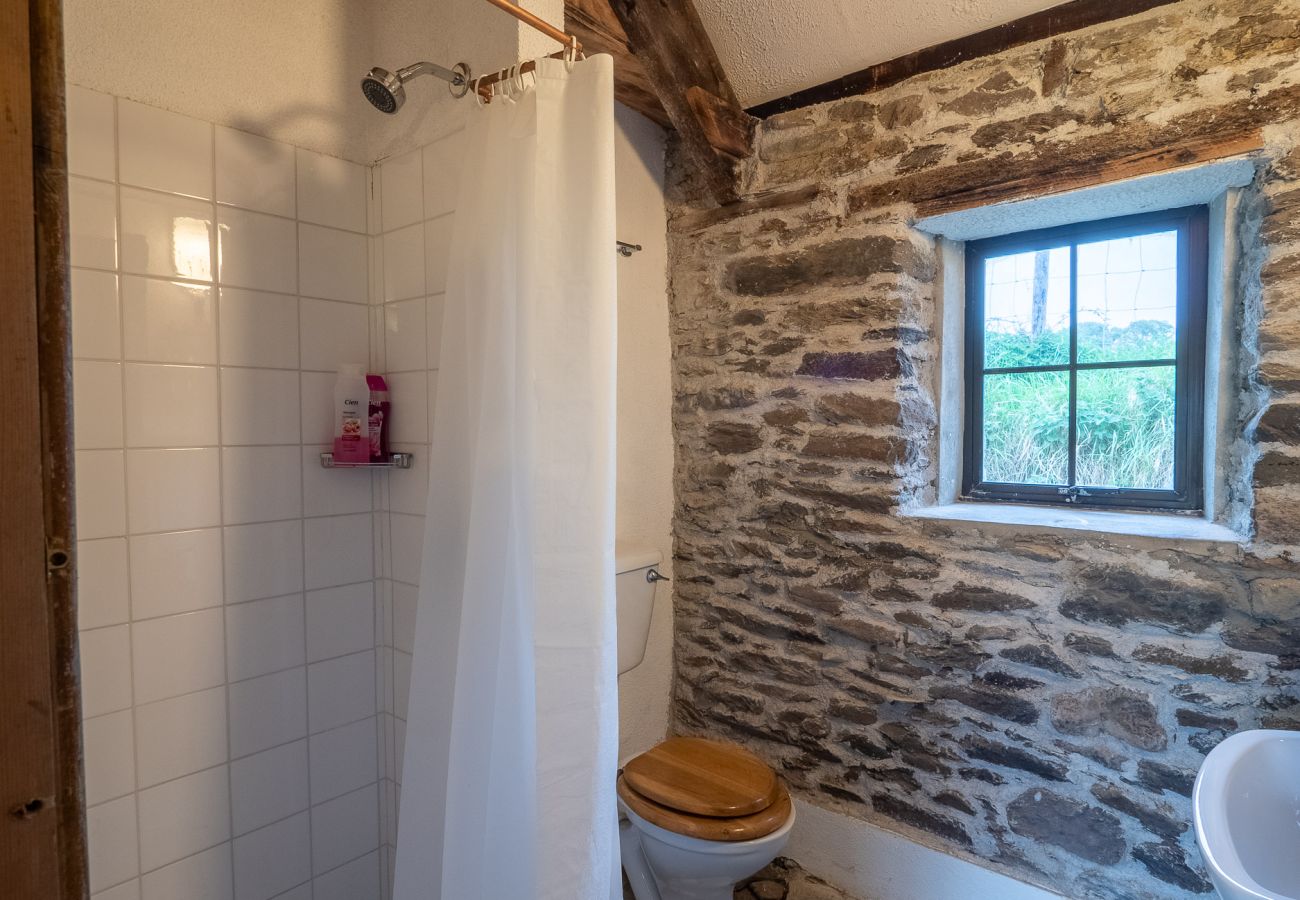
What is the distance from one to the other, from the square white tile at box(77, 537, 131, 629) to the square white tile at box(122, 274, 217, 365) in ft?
1.24

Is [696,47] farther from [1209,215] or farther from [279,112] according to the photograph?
[1209,215]

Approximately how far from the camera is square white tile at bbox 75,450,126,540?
1221mm

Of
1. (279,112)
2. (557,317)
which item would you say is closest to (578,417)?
(557,317)

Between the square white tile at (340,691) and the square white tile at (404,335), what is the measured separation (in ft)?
2.45

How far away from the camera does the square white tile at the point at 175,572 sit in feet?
4.24

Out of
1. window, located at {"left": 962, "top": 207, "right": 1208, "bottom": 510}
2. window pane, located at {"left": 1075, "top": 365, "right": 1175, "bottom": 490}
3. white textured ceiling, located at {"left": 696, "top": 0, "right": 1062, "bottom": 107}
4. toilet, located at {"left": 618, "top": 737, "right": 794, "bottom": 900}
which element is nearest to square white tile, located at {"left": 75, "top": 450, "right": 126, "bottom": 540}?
toilet, located at {"left": 618, "top": 737, "right": 794, "bottom": 900}

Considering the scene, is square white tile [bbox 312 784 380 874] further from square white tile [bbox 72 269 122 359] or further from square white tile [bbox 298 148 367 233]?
square white tile [bbox 298 148 367 233]

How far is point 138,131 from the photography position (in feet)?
4.20

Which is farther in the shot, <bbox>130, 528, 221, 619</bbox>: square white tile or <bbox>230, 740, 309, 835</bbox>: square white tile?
<bbox>230, 740, 309, 835</bbox>: square white tile

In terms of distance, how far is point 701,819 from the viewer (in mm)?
1443

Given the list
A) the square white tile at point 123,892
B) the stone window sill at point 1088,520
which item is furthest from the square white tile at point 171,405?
the stone window sill at point 1088,520

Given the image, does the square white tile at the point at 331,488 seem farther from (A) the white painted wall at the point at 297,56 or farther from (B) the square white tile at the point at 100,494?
(A) the white painted wall at the point at 297,56

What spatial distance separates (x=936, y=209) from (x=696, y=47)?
0.77m

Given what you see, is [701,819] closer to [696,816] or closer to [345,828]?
[696,816]
